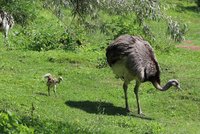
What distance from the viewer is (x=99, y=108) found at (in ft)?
48.5

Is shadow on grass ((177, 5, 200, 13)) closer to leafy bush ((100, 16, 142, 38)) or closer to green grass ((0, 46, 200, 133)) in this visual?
leafy bush ((100, 16, 142, 38))

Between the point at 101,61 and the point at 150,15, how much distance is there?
9.40 m

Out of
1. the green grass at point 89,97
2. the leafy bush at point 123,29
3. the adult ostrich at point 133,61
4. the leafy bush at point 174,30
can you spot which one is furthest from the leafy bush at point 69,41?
the leafy bush at point 174,30

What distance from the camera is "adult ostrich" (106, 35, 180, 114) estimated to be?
1490 cm

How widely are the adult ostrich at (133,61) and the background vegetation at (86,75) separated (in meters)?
0.55

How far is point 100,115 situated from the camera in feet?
46.1

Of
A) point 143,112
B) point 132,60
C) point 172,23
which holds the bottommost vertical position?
point 143,112

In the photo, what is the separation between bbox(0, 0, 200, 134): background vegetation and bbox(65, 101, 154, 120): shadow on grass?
28mm

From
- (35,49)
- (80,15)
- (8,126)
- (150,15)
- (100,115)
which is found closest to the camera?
(8,126)

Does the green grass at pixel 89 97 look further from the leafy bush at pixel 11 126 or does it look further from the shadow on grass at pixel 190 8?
the shadow on grass at pixel 190 8

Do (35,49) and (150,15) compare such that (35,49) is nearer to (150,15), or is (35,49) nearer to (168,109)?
(168,109)

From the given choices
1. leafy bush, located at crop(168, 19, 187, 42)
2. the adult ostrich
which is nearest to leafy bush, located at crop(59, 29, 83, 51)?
the adult ostrich

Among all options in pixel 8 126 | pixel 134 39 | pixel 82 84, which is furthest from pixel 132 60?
pixel 8 126

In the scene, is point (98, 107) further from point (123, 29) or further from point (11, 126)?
point (123, 29)
